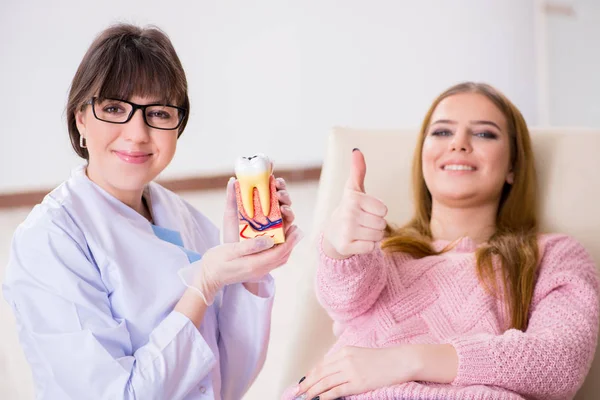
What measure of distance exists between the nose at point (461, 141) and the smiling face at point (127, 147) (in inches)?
24.7

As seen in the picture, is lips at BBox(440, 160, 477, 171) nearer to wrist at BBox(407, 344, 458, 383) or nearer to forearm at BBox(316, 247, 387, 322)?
forearm at BBox(316, 247, 387, 322)

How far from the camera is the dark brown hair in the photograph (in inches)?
46.5

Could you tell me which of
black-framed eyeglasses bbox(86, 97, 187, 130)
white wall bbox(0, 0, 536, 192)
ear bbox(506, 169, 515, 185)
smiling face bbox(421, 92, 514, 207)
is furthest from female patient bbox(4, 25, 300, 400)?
white wall bbox(0, 0, 536, 192)

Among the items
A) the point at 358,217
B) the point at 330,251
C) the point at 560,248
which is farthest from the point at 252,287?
the point at 560,248

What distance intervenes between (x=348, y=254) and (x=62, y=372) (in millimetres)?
503

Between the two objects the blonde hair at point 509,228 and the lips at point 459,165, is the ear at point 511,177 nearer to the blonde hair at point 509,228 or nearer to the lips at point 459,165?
the blonde hair at point 509,228

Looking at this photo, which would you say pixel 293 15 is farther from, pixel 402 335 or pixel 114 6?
pixel 402 335

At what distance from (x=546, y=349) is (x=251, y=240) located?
0.56 metres

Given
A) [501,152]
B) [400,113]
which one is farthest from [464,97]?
[400,113]

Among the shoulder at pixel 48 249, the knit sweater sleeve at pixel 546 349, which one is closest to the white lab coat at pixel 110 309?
the shoulder at pixel 48 249

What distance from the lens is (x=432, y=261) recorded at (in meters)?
1.52

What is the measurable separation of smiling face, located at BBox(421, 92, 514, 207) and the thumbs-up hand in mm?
403

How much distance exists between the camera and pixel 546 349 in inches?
51.1

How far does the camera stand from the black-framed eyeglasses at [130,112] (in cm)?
119
